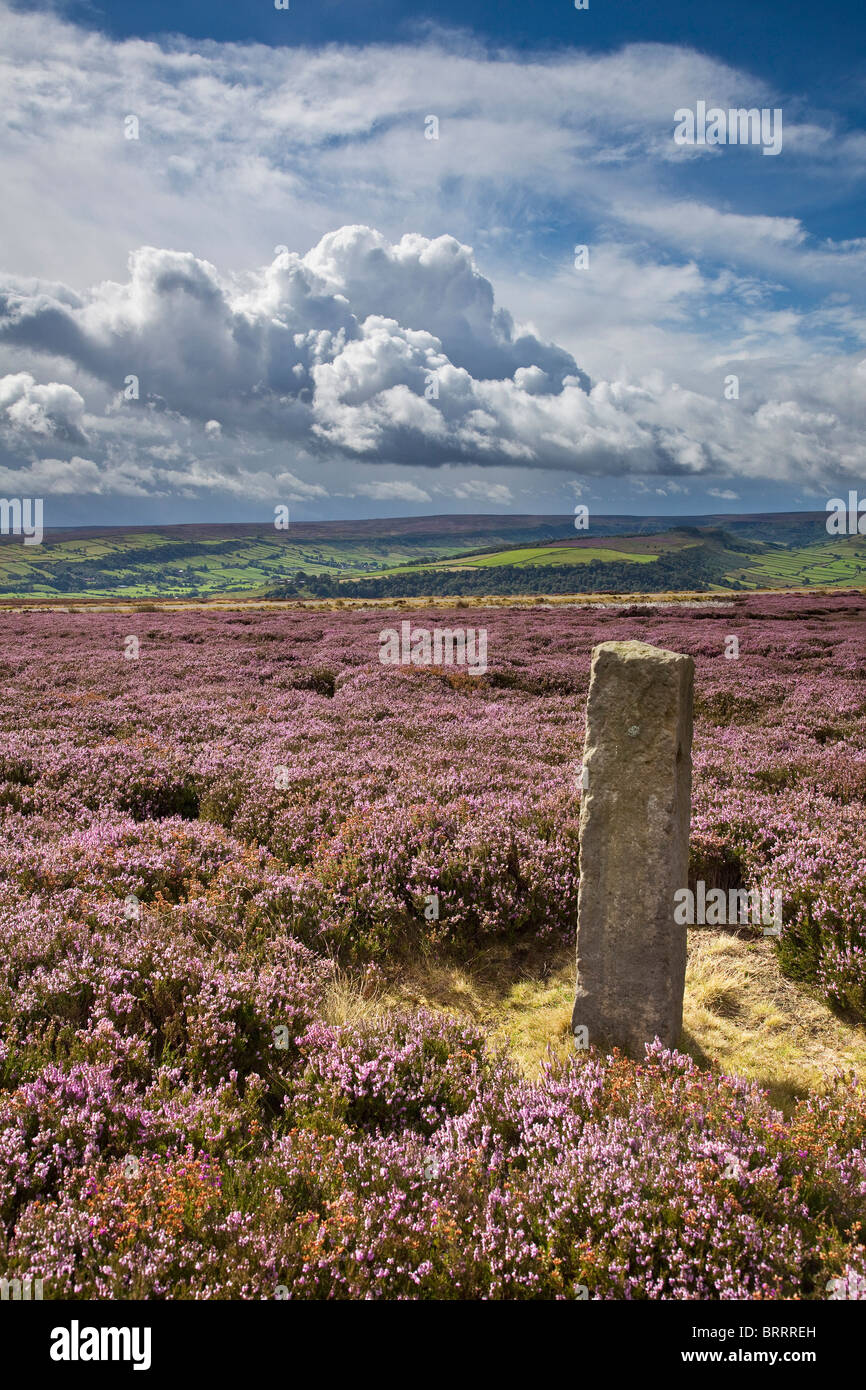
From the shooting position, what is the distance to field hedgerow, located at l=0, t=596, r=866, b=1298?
2.50 metres

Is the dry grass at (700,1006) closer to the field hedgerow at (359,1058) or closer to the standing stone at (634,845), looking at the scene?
the field hedgerow at (359,1058)

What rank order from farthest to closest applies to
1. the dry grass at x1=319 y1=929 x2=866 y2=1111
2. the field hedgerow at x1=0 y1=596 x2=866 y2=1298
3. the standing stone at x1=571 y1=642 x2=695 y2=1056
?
the dry grass at x1=319 y1=929 x2=866 y2=1111 → the standing stone at x1=571 y1=642 x2=695 y2=1056 → the field hedgerow at x1=0 y1=596 x2=866 y2=1298

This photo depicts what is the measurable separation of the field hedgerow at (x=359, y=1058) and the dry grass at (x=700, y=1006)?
217 mm

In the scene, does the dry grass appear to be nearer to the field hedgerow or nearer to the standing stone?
the field hedgerow

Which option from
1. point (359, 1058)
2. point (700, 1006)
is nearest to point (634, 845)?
point (700, 1006)

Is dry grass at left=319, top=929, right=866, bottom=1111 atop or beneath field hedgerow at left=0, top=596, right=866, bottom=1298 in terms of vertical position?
beneath

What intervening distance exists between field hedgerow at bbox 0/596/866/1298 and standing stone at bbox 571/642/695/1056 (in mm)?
318

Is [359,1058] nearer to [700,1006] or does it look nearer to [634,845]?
[634,845]

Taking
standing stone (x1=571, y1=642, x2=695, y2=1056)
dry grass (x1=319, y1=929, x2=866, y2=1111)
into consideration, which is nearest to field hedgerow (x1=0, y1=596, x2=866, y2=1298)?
dry grass (x1=319, y1=929, x2=866, y2=1111)

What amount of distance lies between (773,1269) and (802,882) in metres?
3.62

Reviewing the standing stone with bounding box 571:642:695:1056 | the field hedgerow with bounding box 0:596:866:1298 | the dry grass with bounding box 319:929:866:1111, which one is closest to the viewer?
the field hedgerow with bounding box 0:596:866:1298

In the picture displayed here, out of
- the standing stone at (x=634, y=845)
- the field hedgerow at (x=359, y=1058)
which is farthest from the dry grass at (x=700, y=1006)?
the standing stone at (x=634, y=845)

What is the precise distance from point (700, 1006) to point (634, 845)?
185 cm
